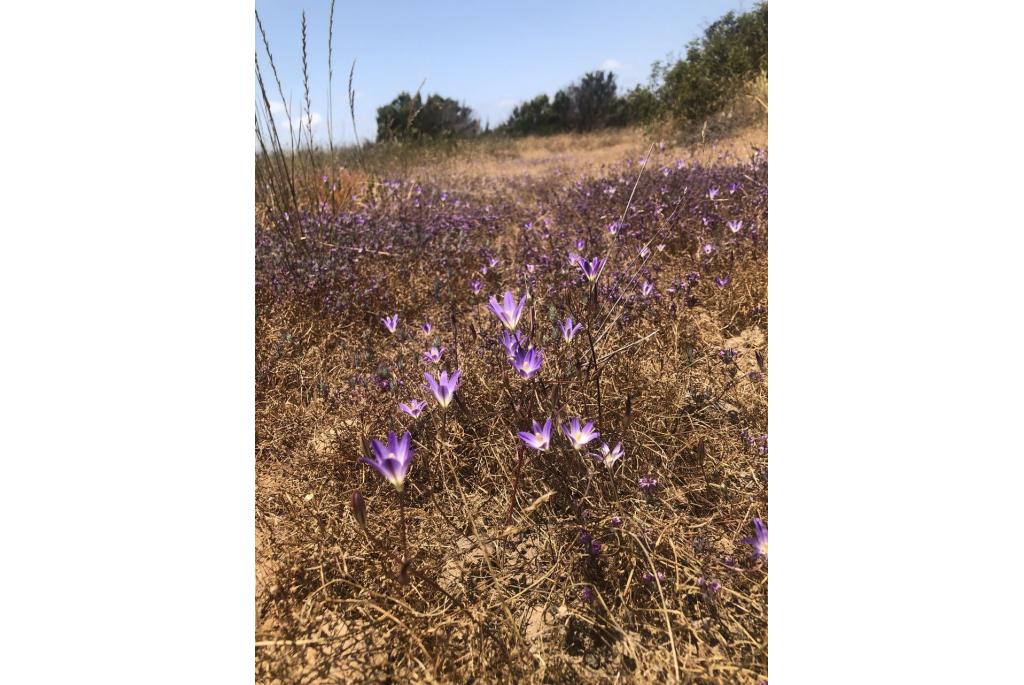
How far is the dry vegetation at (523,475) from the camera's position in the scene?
0.89 metres

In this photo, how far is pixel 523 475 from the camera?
116cm

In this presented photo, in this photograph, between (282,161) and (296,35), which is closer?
(296,35)

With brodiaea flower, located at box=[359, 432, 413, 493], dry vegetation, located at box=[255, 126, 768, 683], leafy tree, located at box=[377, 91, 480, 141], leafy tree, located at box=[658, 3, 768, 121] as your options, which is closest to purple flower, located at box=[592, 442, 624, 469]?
dry vegetation, located at box=[255, 126, 768, 683]

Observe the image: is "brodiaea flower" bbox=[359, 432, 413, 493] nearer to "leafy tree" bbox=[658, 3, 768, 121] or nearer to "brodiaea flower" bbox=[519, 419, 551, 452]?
"brodiaea flower" bbox=[519, 419, 551, 452]

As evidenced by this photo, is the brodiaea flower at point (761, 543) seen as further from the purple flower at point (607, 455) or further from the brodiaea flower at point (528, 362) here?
the brodiaea flower at point (528, 362)

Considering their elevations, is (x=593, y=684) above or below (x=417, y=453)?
below

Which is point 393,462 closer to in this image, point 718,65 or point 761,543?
point 761,543

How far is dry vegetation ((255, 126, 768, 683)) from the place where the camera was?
35.1 inches

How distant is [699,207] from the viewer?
252cm

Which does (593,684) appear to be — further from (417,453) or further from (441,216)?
(441,216)

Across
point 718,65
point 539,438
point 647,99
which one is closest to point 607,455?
point 539,438
